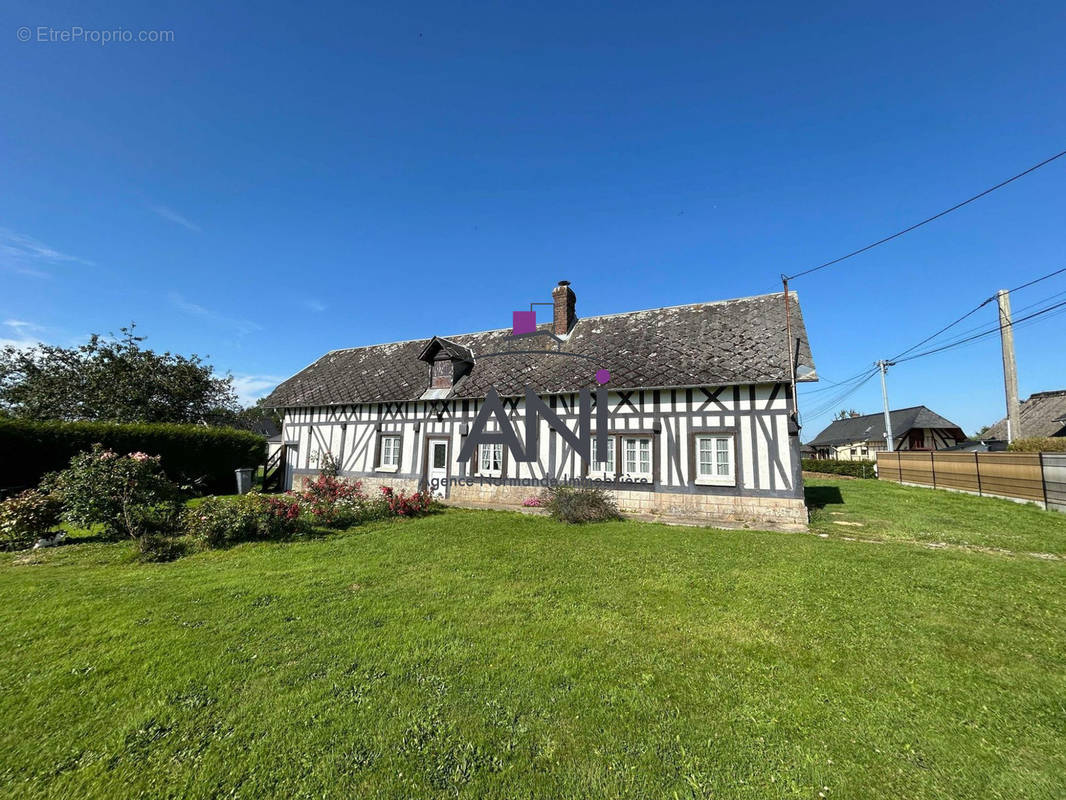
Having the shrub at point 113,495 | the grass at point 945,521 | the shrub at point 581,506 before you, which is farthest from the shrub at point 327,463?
the grass at point 945,521

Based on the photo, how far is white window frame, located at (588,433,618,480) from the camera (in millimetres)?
11195

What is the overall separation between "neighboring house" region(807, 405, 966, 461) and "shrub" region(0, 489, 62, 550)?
42.8m

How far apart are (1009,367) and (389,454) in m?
24.3

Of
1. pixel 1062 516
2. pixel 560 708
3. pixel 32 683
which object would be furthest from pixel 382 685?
pixel 1062 516

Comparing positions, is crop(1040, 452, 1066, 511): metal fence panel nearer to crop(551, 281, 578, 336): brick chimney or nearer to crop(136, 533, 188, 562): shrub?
crop(551, 281, 578, 336): brick chimney

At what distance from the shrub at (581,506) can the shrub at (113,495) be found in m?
8.00

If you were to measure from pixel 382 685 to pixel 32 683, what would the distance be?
8.38ft

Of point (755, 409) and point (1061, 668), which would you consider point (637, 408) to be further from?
point (1061, 668)

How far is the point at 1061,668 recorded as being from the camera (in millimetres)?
3389

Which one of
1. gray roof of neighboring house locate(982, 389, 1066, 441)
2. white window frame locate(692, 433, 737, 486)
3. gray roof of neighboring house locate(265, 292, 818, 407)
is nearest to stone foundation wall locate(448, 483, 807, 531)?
white window frame locate(692, 433, 737, 486)

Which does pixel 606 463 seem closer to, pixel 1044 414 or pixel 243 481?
pixel 243 481

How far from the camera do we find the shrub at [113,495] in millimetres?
7469

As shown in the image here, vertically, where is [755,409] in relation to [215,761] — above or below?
above

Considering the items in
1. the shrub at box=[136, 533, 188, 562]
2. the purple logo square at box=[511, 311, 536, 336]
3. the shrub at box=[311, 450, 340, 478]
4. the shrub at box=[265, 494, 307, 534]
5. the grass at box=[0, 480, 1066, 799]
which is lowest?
the grass at box=[0, 480, 1066, 799]
